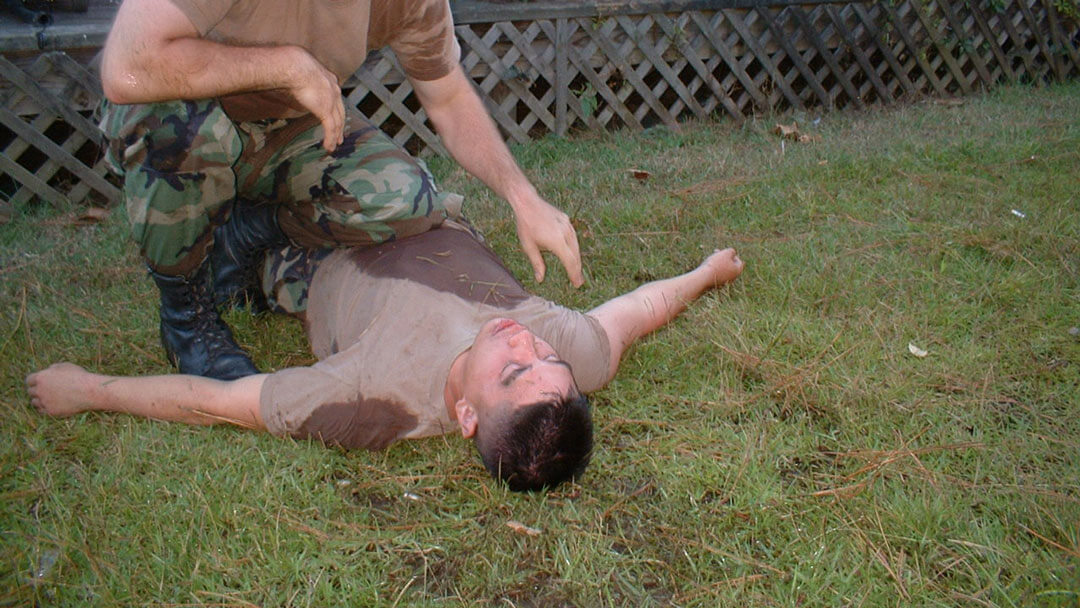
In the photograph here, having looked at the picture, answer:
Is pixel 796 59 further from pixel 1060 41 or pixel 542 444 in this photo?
pixel 542 444

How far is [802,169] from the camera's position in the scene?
427 centimetres

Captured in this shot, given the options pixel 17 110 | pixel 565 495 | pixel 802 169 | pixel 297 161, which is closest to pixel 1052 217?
pixel 802 169

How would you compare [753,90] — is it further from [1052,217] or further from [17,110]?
[17,110]

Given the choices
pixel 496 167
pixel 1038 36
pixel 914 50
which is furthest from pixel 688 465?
pixel 1038 36

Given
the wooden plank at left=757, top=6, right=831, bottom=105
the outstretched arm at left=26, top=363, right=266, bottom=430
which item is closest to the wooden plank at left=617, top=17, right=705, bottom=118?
the wooden plank at left=757, top=6, right=831, bottom=105

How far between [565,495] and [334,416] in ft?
2.06

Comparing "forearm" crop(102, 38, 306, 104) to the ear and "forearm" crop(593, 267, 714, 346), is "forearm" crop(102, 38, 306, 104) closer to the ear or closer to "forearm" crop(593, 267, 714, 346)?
the ear

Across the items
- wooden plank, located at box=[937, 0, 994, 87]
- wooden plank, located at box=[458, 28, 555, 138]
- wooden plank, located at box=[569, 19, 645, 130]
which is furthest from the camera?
wooden plank, located at box=[937, 0, 994, 87]

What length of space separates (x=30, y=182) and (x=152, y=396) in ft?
7.77

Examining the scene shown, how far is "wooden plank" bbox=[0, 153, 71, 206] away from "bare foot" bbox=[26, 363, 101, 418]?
203 centimetres

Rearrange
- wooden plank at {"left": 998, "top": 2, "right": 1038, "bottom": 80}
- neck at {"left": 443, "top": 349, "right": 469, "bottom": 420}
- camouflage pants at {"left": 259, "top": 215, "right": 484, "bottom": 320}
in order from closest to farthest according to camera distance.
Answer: neck at {"left": 443, "top": 349, "right": 469, "bottom": 420}
camouflage pants at {"left": 259, "top": 215, "right": 484, "bottom": 320}
wooden plank at {"left": 998, "top": 2, "right": 1038, "bottom": 80}

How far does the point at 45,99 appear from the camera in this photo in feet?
13.2

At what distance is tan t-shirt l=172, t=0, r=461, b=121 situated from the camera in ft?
7.22

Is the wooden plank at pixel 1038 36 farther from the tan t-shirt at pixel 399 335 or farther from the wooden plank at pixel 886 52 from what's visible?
the tan t-shirt at pixel 399 335
